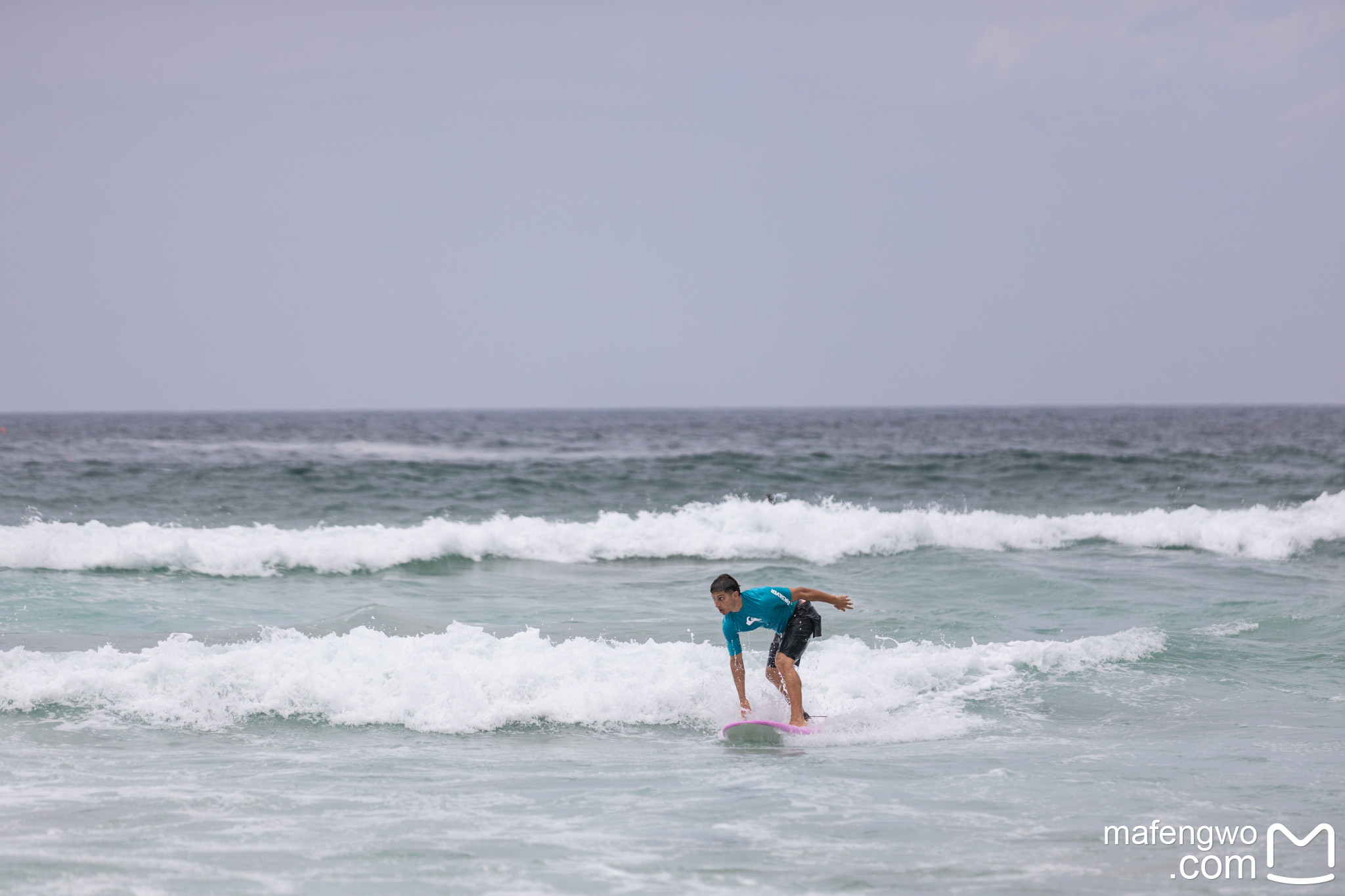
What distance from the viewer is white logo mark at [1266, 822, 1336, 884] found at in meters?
5.61

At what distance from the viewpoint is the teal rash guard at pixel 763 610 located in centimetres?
916

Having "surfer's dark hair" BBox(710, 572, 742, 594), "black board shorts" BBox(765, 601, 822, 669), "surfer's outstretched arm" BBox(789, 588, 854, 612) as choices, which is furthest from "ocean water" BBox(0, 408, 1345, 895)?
"surfer's dark hair" BBox(710, 572, 742, 594)

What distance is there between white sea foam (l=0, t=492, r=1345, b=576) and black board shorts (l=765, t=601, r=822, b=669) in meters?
10.0

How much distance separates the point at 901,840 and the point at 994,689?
4.50 meters

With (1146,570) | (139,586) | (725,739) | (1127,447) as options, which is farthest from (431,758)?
(1127,447)

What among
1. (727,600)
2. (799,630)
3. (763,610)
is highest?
(727,600)

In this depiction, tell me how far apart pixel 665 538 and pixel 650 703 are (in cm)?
1055

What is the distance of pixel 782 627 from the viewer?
9.30 metres

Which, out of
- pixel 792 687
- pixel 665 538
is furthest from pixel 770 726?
pixel 665 538

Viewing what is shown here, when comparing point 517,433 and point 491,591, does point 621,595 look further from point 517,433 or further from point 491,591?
point 517,433

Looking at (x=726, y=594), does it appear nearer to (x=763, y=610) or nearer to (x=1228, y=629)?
(x=763, y=610)

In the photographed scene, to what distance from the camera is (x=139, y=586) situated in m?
15.6

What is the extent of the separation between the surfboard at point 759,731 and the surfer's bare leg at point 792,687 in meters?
0.09

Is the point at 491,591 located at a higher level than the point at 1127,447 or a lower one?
lower
